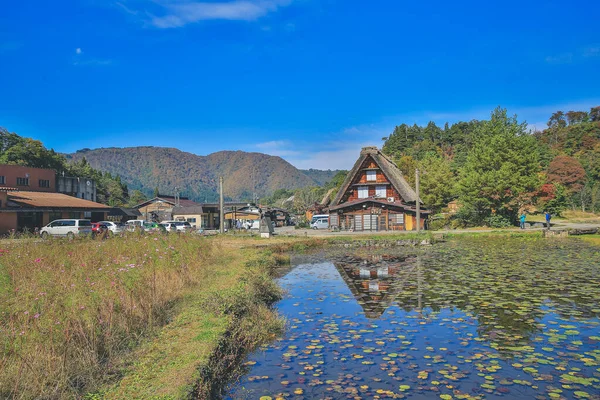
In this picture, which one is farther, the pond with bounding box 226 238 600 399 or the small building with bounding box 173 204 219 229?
the small building with bounding box 173 204 219 229

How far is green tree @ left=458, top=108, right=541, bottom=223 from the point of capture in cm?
3353

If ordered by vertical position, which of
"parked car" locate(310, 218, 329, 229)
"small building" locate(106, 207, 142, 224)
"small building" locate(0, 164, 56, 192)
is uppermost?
"small building" locate(0, 164, 56, 192)

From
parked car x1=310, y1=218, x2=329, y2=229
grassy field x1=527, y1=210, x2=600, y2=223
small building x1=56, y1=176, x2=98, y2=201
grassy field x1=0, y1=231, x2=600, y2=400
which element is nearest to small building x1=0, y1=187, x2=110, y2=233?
small building x1=56, y1=176, x2=98, y2=201

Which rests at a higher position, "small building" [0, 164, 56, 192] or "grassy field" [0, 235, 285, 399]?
"small building" [0, 164, 56, 192]

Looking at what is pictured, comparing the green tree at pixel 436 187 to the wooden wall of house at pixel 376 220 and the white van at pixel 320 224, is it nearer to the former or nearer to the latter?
the wooden wall of house at pixel 376 220

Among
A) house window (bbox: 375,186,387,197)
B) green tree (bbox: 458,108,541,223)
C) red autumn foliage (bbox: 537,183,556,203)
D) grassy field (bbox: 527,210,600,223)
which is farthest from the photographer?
grassy field (bbox: 527,210,600,223)

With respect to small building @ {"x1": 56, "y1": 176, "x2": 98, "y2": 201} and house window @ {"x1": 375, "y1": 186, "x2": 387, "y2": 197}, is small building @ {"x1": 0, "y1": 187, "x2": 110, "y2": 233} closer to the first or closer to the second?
small building @ {"x1": 56, "y1": 176, "x2": 98, "y2": 201}

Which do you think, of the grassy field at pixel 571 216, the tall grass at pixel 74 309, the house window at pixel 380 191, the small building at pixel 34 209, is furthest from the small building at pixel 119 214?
the grassy field at pixel 571 216

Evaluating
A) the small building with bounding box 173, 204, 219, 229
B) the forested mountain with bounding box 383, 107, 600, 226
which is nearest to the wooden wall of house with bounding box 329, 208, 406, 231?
the forested mountain with bounding box 383, 107, 600, 226

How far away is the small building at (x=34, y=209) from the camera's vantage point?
28.1 metres

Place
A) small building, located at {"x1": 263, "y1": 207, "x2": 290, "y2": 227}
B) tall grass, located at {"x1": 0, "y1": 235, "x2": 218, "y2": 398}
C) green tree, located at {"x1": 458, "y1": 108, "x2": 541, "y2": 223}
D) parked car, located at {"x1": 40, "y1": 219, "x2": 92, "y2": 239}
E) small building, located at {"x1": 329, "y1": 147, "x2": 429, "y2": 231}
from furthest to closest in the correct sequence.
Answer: small building, located at {"x1": 263, "y1": 207, "x2": 290, "y2": 227}
small building, located at {"x1": 329, "y1": 147, "x2": 429, "y2": 231}
green tree, located at {"x1": 458, "y1": 108, "x2": 541, "y2": 223}
parked car, located at {"x1": 40, "y1": 219, "x2": 92, "y2": 239}
tall grass, located at {"x1": 0, "y1": 235, "x2": 218, "y2": 398}

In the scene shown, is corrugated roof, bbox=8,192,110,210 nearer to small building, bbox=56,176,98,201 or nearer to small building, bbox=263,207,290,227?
small building, bbox=56,176,98,201

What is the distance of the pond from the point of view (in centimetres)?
516

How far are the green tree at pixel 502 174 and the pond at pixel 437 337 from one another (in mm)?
20789
